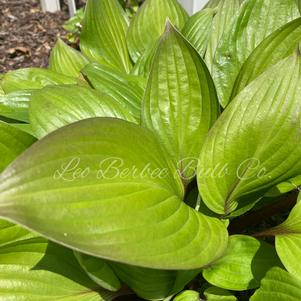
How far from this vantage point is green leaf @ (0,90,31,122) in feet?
4.01

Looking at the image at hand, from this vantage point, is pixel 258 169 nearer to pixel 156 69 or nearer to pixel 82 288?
pixel 156 69

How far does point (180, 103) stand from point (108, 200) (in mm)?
358

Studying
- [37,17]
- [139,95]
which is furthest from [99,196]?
[37,17]

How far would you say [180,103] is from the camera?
102 cm

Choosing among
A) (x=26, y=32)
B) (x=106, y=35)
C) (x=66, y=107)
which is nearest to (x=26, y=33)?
(x=26, y=32)

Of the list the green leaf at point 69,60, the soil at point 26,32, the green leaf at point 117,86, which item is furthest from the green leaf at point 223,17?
the soil at point 26,32

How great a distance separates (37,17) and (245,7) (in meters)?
1.96

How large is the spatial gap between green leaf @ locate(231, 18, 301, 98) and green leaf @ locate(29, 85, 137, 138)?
282 millimetres

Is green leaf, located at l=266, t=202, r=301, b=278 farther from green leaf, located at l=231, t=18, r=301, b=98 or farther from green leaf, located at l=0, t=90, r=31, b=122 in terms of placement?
green leaf, located at l=0, t=90, r=31, b=122

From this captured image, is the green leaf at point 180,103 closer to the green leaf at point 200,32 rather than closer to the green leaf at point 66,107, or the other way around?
the green leaf at point 66,107

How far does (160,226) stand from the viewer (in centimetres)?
77

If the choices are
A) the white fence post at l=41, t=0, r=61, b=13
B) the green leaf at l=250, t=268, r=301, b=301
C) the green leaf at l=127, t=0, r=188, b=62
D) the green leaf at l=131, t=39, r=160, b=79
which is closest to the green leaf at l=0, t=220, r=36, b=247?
the green leaf at l=250, t=268, r=301, b=301

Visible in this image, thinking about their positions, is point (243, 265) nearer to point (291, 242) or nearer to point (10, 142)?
point (291, 242)

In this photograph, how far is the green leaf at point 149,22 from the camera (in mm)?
1522
